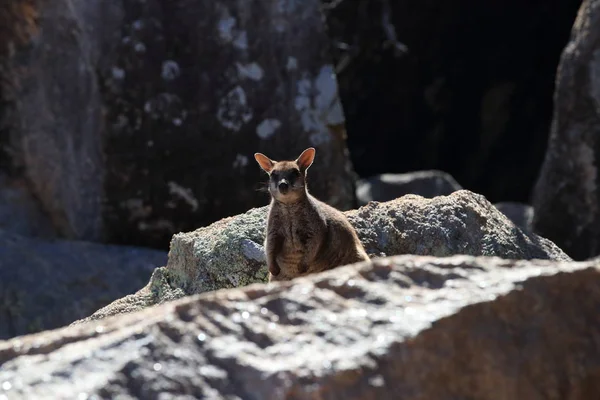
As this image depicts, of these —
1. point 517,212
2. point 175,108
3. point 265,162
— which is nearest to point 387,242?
point 265,162

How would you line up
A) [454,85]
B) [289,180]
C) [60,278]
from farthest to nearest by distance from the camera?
[454,85] → [60,278] → [289,180]

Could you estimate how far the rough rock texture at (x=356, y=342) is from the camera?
9.40 ft

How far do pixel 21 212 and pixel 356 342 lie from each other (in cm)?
661

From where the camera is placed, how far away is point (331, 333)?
303 centimetres

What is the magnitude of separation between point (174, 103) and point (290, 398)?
590 centimetres

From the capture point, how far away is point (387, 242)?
5.89 metres

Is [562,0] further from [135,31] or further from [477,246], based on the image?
[477,246]

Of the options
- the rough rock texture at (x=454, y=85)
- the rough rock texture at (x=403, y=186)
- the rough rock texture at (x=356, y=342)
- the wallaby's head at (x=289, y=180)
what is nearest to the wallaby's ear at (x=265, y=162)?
the wallaby's head at (x=289, y=180)

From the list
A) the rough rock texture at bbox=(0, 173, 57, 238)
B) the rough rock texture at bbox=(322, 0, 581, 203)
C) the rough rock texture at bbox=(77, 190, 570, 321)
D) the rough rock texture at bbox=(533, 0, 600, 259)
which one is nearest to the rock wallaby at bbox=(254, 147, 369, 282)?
the rough rock texture at bbox=(77, 190, 570, 321)

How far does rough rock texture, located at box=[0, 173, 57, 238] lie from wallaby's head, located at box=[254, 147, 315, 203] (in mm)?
3214

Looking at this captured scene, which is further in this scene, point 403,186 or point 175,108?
point 403,186

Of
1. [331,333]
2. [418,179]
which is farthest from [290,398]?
[418,179]

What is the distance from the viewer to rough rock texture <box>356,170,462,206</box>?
11055mm

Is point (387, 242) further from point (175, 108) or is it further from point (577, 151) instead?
point (577, 151)
